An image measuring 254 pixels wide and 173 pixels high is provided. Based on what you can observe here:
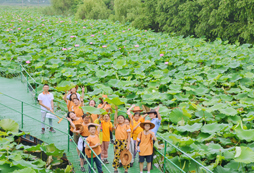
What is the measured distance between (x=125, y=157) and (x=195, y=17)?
39.1ft

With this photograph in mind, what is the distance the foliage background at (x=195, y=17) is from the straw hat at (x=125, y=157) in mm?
9516

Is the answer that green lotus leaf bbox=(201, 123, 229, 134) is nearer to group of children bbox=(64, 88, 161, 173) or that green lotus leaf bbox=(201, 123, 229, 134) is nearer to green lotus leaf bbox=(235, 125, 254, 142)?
green lotus leaf bbox=(235, 125, 254, 142)

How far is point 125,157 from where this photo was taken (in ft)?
14.5

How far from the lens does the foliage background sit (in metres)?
11.8

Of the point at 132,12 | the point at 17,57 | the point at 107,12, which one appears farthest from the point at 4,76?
the point at 107,12

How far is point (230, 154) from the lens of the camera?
476 centimetres

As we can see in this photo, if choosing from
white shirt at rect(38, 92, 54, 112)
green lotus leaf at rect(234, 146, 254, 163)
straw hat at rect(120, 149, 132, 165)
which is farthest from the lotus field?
straw hat at rect(120, 149, 132, 165)

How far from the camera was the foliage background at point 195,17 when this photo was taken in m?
11.8

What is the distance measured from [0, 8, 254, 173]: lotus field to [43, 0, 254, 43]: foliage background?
1.01 meters

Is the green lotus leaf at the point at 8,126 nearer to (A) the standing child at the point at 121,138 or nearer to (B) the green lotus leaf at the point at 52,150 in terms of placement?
(B) the green lotus leaf at the point at 52,150

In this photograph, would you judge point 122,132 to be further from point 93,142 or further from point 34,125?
point 34,125

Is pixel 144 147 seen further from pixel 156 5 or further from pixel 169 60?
pixel 156 5

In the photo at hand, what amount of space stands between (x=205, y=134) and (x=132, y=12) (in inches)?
654

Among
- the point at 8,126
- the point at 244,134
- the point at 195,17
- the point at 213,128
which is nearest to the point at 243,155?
the point at 244,134
